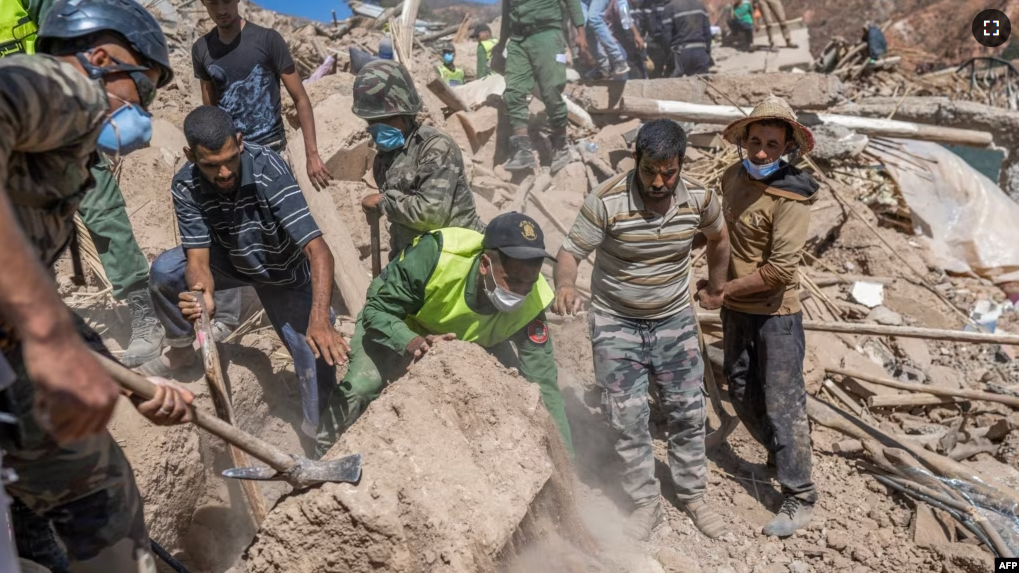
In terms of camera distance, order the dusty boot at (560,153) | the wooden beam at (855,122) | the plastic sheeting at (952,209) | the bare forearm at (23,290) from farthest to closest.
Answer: the plastic sheeting at (952,209) < the wooden beam at (855,122) < the dusty boot at (560,153) < the bare forearm at (23,290)

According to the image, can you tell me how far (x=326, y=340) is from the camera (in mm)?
3549

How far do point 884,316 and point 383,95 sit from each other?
5.24m

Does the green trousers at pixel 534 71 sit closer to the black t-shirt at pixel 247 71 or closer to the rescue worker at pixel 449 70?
the rescue worker at pixel 449 70

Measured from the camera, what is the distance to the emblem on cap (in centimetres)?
352

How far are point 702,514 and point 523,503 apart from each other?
77.6 inches

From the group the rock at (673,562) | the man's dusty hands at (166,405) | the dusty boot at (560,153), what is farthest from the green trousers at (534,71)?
the man's dusty hands at (166,405)

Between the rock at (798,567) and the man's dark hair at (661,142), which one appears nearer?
the man's dark hair at (661,142)

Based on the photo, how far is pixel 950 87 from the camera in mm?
12930

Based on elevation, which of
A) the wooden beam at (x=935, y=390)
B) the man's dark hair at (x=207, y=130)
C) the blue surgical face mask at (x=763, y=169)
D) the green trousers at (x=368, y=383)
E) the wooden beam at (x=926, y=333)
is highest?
the man's dark hair at (x=207, y=130)

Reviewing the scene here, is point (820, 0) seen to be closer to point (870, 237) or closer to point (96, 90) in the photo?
point (870, 237)

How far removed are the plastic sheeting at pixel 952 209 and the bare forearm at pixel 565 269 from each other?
6613mm

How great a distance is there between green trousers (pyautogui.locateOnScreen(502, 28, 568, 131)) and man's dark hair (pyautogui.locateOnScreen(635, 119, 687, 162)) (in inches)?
170

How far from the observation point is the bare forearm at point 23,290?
1.41 metres

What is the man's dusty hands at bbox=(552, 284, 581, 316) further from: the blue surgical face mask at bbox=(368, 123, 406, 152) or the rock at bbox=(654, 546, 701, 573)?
the blue surgical face mask at bbox=(368, 123, 406, 152)
